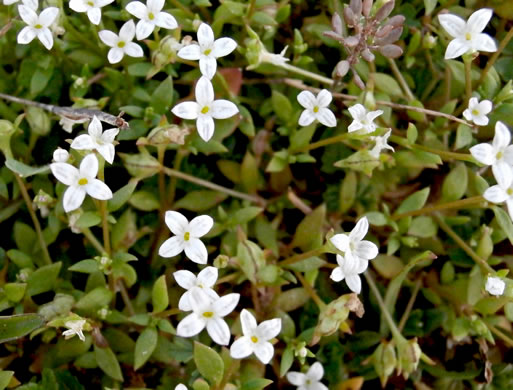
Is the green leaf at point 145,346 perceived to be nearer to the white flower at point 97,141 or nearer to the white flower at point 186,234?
the white flower at point 186,234

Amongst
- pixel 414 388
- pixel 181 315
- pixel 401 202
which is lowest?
pixel 414 388

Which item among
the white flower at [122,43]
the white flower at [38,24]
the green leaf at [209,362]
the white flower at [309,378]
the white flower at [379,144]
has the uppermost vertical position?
the white flower at [38,24]

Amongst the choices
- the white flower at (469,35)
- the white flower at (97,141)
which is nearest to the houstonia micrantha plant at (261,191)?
the white flower at (469,35)

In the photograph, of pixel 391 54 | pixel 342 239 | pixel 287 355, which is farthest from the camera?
pixel 287 355

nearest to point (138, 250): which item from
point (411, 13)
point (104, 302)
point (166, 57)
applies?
point (104, 302)

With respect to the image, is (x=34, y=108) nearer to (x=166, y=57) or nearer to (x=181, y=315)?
(x=166, y=57)

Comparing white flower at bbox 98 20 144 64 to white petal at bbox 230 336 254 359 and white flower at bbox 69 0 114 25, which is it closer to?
white flower at bbox 69 0 114 25
